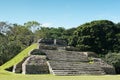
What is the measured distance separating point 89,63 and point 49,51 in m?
6.01

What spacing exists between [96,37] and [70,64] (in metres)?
18.7

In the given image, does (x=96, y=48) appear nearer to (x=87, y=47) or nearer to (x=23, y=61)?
(x=87, y=47)

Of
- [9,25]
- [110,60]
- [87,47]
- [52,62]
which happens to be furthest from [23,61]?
[9,25]

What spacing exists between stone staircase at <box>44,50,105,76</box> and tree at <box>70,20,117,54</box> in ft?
36.7

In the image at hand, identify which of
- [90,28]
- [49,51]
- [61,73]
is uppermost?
[90,28]

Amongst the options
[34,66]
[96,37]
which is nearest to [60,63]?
[34,66]

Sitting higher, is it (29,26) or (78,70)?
(29,26)

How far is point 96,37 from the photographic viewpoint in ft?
165

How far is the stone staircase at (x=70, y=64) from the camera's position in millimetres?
30281

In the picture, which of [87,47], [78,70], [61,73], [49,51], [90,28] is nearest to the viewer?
[61,73]

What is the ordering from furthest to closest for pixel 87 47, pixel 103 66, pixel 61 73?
pixel 87 47 < pixel 103 66 < pixel 61 73

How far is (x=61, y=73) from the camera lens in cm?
2916

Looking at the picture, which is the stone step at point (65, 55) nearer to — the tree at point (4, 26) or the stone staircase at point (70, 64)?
the stone staircase at point (70, 64)

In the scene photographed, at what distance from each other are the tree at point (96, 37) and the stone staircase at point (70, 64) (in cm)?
1118
